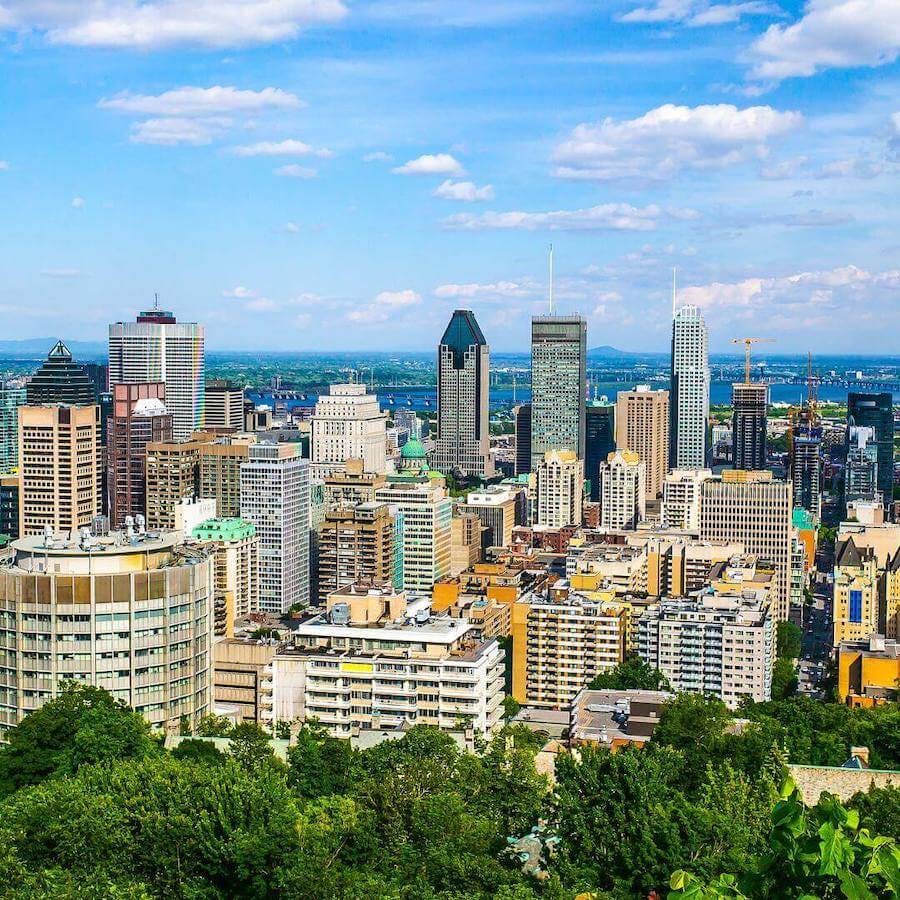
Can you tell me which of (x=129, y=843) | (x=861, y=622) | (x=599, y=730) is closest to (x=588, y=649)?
(x=599, y=730)

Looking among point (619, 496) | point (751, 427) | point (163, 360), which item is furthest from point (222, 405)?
point (619, 496)

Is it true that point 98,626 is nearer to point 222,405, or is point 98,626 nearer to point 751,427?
point 751,427

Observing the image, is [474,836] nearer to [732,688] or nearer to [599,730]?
[599,730]

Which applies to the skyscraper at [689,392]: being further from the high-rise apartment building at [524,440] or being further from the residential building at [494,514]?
the residential building at [494,514]

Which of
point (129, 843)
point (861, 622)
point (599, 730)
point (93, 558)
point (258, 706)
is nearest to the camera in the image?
point (129, 843)

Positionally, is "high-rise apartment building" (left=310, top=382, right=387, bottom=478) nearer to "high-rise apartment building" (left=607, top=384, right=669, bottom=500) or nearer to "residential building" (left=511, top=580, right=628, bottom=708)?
"high-rise apartment building" (left=607, top=384, right=669, bottom=500)

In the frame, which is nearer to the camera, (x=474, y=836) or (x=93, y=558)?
(x=474, y=836)

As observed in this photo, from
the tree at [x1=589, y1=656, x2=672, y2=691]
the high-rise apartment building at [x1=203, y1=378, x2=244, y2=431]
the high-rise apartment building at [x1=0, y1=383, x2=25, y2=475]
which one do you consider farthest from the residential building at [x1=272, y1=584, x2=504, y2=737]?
the high-rise apartment building at [x1=203, y1=378, x2=244, y2=431]
